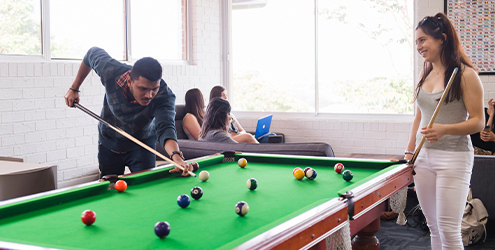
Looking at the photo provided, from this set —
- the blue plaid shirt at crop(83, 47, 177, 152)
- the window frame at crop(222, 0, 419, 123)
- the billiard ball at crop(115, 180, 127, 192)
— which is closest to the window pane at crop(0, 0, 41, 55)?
the blue plaid shirt at crop(83, 47, 177, 152)

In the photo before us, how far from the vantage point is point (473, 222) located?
12.6ft

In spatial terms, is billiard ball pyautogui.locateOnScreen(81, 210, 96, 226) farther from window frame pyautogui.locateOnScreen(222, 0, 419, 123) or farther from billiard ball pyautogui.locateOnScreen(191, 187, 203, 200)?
window frame pyautogui.locateOnScreen(222, 0, 419, 123)

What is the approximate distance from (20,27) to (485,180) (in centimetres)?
420

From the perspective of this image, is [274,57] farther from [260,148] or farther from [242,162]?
[242,162]

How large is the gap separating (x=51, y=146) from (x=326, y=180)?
3245 millimetres

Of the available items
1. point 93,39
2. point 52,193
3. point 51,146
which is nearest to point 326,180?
point 52,193

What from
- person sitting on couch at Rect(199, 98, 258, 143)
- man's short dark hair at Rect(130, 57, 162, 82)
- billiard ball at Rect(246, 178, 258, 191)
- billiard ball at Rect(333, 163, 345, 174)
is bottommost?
billiard ball at Rect(246, 178, 258, 191)

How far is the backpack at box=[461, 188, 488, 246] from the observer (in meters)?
3.83

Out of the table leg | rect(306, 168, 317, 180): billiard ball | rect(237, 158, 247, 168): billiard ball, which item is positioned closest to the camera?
rect(306, 168, 317, 180): billiard ball

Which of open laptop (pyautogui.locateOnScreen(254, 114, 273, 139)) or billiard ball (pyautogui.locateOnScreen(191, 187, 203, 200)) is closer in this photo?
billiard ball (pyautogui.locateOnScreen(191, 187, 203, 200))

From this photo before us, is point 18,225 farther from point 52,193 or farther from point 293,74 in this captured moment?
point 293,74

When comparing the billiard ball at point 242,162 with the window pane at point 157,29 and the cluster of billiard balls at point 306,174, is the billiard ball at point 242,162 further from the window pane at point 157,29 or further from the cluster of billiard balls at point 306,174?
the window pane at point 157,29

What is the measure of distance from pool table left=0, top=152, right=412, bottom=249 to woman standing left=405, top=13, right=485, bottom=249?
18 centimetres

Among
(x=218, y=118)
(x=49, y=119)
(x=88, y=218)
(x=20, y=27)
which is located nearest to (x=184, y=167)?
(x=88, y=218)
